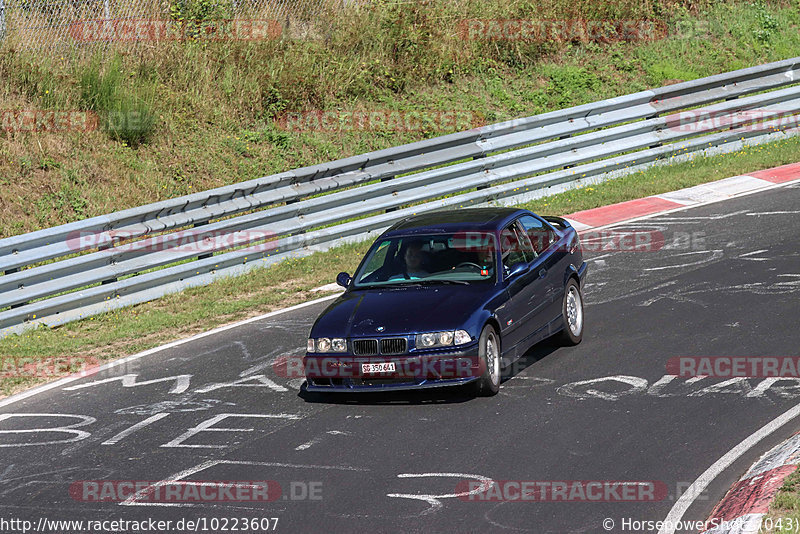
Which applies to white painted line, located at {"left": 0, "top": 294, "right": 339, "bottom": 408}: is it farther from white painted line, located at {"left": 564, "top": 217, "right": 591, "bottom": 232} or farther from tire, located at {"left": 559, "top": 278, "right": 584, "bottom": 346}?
white painted line, located at {"left": 564, "top": 217, "right": 591, "bottom": 232}

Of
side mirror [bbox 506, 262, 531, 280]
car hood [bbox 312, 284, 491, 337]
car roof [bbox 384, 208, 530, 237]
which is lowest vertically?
car hood [bbox 312, 284, 491, 337]

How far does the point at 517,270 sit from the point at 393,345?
1634mm

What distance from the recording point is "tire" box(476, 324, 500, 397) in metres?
9.27

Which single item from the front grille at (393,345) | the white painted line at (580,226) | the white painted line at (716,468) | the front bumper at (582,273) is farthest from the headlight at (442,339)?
the white painted line at (580,226)

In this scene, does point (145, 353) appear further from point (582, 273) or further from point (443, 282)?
point (582, 273)

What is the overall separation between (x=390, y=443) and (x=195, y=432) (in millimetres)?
1857

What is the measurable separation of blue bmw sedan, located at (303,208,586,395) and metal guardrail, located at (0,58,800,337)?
4470 mm

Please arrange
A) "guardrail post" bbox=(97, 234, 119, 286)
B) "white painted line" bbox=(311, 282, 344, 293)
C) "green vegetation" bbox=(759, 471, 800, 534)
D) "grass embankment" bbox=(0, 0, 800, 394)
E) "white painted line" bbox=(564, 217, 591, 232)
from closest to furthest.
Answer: "green vegetation" bbox=(759, 471, 800, 534)
"guardrail post" bbox=(97, 234, 119, 286)
"white painted line" bbox=(311, 282, 344, 293)
"grass embankment" bbox=(0, 0, 800, 394)
"white painted line" bbox=(564, 217, 591, 232)

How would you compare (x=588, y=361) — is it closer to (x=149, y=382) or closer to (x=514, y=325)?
(x=514, y=325)

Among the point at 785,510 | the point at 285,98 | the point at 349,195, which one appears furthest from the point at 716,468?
the point at 285,98

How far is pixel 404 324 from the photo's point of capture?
9.36m

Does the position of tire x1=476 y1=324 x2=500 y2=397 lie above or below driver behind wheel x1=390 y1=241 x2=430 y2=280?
below

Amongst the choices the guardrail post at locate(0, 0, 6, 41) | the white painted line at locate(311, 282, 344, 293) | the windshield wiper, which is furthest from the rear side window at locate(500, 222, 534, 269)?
the guardrail post at locate(0, 0, 6, 41)

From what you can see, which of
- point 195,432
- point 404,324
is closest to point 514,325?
point 404,324
